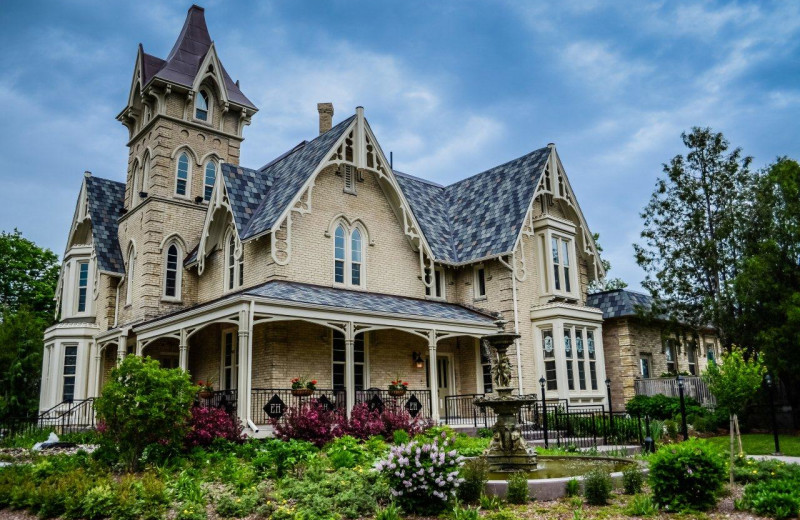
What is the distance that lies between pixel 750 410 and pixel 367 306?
13.6 m

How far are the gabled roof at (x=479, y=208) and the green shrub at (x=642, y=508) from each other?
1555 centimetres

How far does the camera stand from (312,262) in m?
22.0

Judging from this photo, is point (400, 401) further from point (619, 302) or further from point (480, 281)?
point (619, 302)

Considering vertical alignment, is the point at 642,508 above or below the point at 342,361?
below

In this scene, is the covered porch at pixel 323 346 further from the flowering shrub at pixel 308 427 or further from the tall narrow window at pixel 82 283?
the tall narrow window at pixel 82 283

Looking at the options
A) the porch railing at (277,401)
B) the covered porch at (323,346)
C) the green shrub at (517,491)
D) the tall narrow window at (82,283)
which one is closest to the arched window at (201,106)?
the tall narrow window at (82,283)

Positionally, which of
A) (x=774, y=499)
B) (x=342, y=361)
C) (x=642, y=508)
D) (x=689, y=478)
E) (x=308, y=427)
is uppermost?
(x=342, y=361)

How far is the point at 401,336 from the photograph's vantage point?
23.0m

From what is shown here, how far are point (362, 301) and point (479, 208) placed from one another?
351 inches

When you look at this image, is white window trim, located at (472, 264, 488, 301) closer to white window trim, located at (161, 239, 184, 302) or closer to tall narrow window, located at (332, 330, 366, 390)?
tall narrow window, located at (332, 330, 366, 390)

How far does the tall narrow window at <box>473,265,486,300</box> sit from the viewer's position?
1011 inches

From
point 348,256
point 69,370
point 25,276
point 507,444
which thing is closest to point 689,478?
point 507,444

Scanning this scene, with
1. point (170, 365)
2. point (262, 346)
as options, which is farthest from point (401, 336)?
point (170, 365)

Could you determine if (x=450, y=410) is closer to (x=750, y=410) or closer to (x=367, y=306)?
(x=367, y=306)
